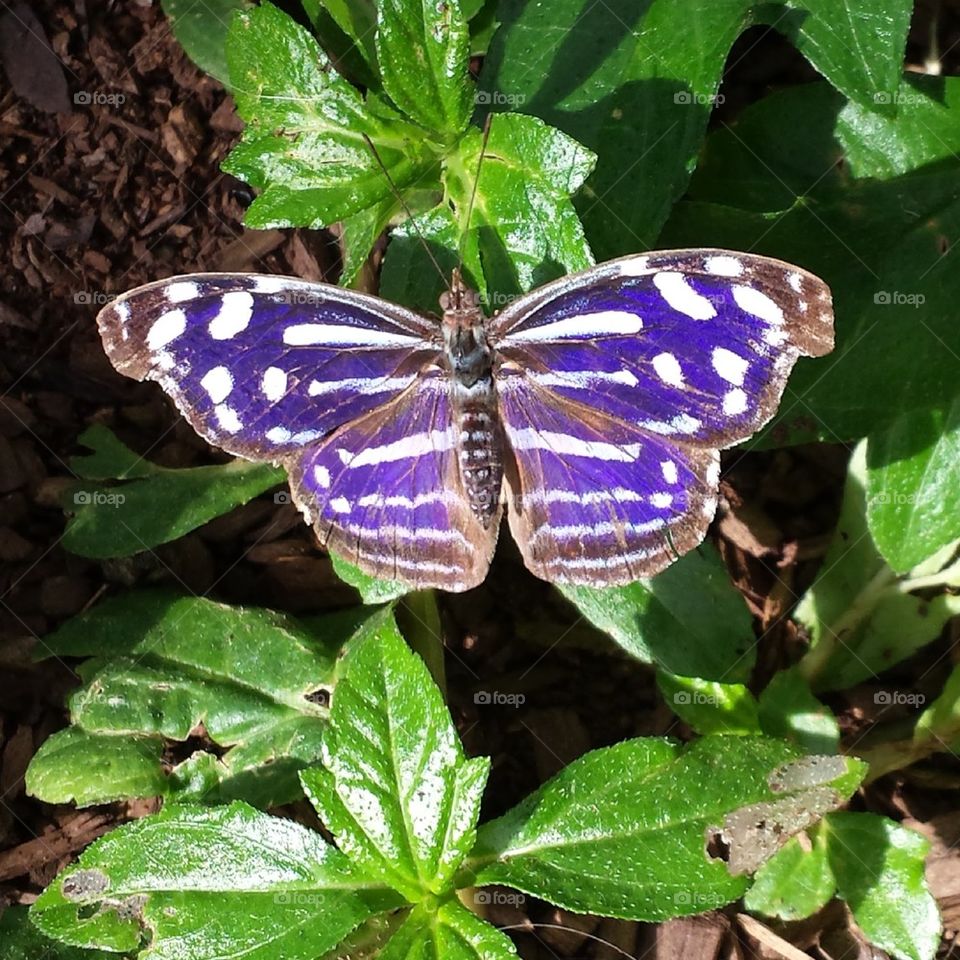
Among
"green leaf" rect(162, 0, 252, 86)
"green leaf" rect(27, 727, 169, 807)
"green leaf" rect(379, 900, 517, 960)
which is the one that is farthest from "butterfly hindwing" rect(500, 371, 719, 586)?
"green leaf" rect(162, 0, 252, 86)

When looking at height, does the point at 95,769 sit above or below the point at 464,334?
below

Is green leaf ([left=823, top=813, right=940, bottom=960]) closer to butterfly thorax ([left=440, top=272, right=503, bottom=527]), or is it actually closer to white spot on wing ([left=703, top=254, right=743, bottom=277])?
butterfly thorax ([left=440, top=272, right=503, bottom=527])

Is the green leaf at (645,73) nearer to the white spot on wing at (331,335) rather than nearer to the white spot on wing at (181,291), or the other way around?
the white spot on wing at (331,335)

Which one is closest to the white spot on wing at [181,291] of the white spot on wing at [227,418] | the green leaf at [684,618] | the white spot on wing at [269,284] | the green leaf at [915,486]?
the white spot on wing at [269,284]

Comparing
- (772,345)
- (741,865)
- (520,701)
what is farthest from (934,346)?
(520,701)

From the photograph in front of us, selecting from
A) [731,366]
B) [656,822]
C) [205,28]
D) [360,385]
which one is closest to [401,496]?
[360,385]

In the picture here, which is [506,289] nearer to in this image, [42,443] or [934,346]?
[934,346]

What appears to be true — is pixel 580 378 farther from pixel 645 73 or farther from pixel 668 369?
pixel 645 73
